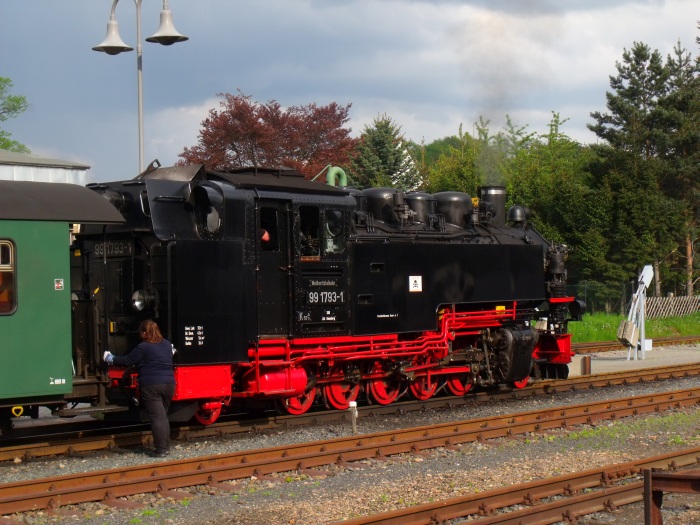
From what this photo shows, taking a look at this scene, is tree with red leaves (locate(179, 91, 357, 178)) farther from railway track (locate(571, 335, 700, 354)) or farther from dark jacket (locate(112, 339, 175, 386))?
dark jacket (locate(112, 339, 175, 386))

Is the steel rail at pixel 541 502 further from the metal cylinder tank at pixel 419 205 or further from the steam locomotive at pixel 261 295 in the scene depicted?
the metal cylinder tank at pixel 419 205

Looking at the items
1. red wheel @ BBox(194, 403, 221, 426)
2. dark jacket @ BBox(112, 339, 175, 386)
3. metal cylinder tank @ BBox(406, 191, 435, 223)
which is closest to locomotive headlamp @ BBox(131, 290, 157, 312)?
dark jacket @ BBox(112, 339, 175, 386)

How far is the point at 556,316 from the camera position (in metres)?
17.2

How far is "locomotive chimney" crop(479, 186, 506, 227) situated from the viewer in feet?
55.2

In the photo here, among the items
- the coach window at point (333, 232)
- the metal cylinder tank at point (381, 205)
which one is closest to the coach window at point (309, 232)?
the coach window at point (333, 232)

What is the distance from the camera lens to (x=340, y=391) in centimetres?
1370

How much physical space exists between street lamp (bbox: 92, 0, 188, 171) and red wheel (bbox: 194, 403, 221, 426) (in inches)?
205

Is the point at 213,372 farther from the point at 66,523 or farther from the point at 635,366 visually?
the point at 635,366

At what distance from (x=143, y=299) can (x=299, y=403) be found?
3036 millimetres

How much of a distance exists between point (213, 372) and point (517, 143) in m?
39.9

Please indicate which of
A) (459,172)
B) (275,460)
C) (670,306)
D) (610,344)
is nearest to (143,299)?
(275,460)

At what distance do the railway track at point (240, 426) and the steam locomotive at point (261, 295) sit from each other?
32 centimetres

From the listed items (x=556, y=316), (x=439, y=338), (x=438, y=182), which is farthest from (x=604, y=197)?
(x=439, y=338)

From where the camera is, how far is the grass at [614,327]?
2856cm
